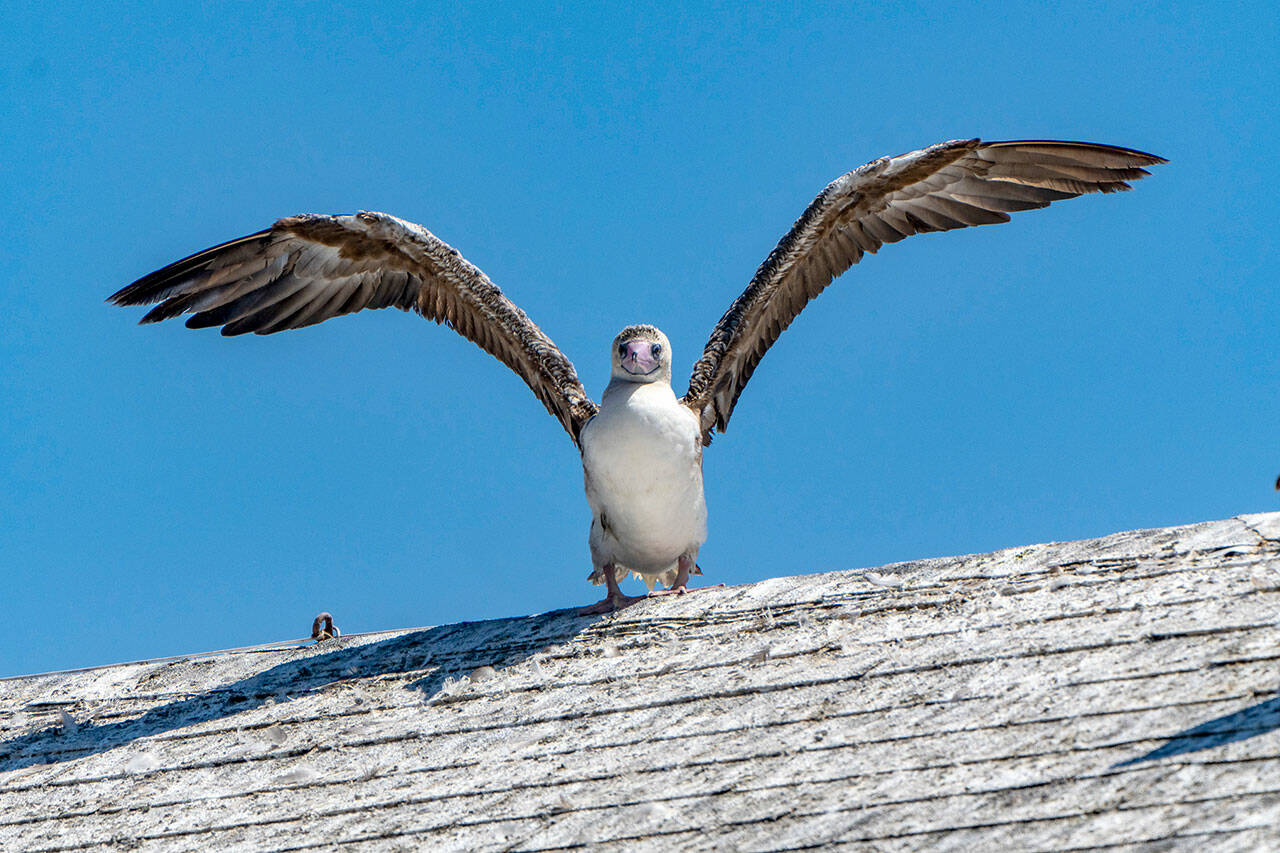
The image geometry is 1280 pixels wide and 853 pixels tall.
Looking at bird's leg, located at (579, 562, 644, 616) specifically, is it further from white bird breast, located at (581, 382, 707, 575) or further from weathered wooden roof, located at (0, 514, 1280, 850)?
white bird breast, located at (581, 382, 707, 575)

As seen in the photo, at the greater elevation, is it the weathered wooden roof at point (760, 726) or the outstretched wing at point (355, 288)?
the outstretched wing at point (355, 288)

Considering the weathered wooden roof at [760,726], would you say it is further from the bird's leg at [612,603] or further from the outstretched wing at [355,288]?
the outstretched wing at [355,288]

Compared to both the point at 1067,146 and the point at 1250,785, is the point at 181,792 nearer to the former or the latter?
the point at 1250,785

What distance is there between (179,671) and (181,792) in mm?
1519

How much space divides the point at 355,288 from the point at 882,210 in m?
3.30

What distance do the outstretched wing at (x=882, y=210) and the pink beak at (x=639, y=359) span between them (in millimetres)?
533

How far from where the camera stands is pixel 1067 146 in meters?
7.28

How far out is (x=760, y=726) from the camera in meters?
4.40

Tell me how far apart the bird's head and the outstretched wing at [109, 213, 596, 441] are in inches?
21.3

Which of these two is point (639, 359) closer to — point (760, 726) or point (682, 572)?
point (682, 572)

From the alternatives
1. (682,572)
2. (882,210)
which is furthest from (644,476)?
(882,210)

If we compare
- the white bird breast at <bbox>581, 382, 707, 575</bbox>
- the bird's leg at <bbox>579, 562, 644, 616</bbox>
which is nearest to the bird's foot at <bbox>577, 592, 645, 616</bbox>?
the bird's leg at <bbox>579, 562, 644, 616</bbox>

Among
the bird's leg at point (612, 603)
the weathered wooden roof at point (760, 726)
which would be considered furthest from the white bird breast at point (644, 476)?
the weathered wooden roof at point (760, 726)

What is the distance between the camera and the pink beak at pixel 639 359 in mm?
6730
